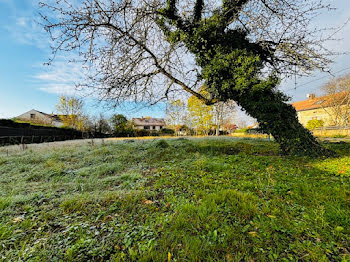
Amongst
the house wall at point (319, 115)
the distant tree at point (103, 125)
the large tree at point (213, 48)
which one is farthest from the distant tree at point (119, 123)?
the house wall at point (319, 115)

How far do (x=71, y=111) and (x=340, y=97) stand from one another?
42.2 m

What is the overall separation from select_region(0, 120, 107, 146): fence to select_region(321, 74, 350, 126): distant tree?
31.0 meters

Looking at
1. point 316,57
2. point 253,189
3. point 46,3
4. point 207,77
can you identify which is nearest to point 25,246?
point 253,189

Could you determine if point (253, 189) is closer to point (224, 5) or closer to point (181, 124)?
point (224, 5)

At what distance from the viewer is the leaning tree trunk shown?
513cm

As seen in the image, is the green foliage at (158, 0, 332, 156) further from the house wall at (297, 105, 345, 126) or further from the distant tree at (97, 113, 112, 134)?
the distant tree at (97, 113, 112, 134)

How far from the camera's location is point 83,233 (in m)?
1.68

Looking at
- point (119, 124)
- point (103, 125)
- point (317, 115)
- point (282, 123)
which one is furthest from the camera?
point (103, 125)

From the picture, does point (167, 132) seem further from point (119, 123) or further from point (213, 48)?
point (213, 48)

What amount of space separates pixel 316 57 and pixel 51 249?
23.3ft

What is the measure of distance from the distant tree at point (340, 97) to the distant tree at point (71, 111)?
38.6 metres

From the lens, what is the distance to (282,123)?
5.25m

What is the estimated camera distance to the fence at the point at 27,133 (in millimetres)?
11562

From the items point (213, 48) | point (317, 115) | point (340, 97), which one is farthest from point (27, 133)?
point (317, 115)
